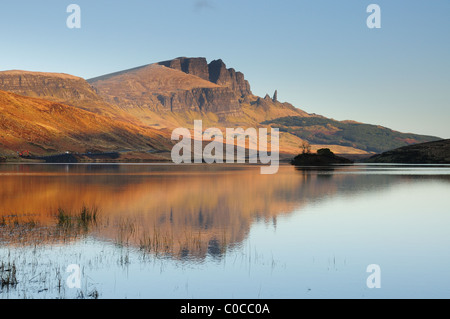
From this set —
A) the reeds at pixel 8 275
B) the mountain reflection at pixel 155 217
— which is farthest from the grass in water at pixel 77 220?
the reeds at pixel 8 275

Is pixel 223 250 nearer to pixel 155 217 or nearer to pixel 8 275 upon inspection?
pixel 8 275

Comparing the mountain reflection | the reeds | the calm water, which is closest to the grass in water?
the calm water

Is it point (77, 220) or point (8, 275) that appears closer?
point (8, 275)

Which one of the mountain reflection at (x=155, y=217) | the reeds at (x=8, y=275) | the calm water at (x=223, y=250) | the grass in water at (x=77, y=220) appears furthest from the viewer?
the grass in water at (x=77, y=220)

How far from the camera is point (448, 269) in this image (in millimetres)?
20609

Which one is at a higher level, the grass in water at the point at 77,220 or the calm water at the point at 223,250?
the grass in water at the point at 77,220

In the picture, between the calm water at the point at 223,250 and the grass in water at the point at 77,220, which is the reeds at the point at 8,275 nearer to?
the calm water at the point at 223,250

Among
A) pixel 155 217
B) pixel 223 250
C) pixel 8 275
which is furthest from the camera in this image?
pixel 155 217

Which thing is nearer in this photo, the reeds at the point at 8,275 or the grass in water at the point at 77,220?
the reeds at the point at 8,275

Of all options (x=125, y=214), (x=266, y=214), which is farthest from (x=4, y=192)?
(x=266, y=214)

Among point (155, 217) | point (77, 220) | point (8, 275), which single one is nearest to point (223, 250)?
point (8, 275)

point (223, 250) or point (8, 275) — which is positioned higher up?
point (8, 275)
